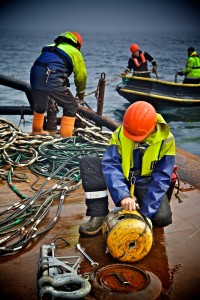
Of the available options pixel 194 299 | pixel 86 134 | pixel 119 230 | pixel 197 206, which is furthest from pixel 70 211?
pixel 86 134

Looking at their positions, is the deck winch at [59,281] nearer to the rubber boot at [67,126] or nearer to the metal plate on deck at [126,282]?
the metal plate on deck at [126,282]

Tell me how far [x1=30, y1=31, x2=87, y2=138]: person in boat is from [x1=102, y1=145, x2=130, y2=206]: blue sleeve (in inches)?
119

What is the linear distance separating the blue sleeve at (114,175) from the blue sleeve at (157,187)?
188 mm

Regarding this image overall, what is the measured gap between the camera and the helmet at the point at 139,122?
305 centimetres

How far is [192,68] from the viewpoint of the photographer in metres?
14.2

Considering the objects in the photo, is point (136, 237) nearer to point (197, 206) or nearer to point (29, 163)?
point (197, 206)

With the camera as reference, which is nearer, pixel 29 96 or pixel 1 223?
pixel 1 223

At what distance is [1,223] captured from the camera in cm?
347

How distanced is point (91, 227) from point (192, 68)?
1189cm

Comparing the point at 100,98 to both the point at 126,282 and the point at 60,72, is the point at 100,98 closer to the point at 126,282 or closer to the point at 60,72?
the point at 60,72

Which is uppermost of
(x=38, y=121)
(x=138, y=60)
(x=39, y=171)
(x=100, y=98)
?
(x=138, y=60)

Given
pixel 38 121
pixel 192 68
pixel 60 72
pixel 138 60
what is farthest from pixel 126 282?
pixel 192 68

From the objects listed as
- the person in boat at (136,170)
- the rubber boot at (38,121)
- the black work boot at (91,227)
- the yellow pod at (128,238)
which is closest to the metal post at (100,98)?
the rubber boot at (38,121)

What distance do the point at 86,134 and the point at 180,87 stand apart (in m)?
8.95
